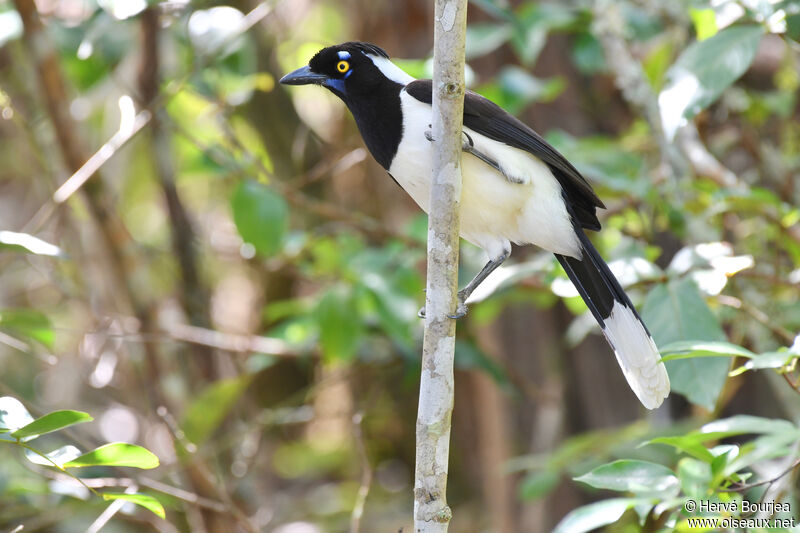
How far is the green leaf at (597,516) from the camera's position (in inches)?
74.7

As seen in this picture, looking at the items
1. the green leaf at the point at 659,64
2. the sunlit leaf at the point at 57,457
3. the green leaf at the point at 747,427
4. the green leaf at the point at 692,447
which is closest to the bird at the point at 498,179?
the green leaf at the point at 747,427

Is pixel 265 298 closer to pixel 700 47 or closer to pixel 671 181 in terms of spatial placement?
pixel 671 181

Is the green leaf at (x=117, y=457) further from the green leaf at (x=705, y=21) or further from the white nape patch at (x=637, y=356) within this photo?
the green leaf at (x=705, y=21)

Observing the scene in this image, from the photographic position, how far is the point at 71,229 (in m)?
3.67

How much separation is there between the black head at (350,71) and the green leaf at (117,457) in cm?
133

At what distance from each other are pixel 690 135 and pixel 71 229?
8.69 ft

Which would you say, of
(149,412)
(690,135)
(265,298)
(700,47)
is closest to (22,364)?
(265,298)

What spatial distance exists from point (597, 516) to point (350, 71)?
1506 millimetres

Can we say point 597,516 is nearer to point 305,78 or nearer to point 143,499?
point 143,499

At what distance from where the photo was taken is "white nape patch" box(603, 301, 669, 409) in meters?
2.45

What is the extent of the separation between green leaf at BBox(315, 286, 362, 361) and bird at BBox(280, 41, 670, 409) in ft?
2.26

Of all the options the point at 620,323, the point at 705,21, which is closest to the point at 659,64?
the point at 705,21

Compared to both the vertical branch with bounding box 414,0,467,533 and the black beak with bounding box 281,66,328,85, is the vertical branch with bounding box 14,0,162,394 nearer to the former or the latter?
the black beak with bounding box 281,66,328,85

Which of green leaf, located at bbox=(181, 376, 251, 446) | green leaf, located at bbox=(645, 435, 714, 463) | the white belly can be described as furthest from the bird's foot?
green leaf, located at bbox=(181, 376, 251, 446)
